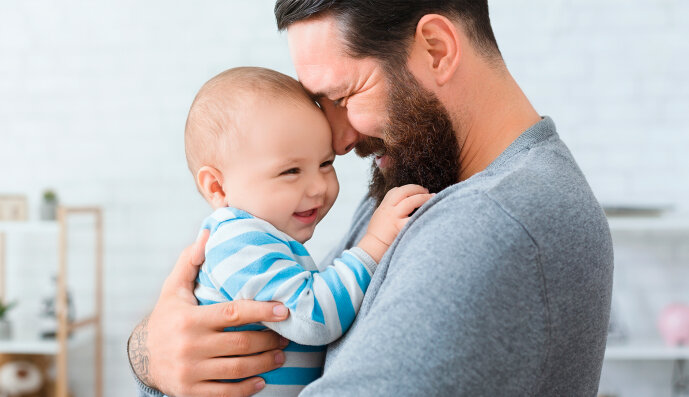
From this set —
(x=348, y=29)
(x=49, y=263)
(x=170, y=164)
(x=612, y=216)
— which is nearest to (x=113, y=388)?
(x=49, y=263)

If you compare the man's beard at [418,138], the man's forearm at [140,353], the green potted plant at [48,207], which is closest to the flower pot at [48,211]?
the green potted plant at [48,207]

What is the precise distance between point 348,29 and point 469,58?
0.72 feet

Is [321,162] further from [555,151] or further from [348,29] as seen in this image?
[555,151]

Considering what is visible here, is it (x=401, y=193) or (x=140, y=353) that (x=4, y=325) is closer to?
(x=140, y=353)

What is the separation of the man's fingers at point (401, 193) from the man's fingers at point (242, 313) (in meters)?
0.25

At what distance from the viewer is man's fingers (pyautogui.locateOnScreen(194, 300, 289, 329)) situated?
1.03 m

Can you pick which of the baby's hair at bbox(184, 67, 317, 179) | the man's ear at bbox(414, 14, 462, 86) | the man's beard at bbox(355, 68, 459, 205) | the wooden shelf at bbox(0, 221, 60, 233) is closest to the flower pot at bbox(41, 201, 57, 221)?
the wooden shelf at bbox(0, 221, 60, 233)

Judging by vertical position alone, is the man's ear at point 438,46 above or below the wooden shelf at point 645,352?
above

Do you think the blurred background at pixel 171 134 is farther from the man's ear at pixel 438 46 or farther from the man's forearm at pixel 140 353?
the man's ear at pixel 438 46

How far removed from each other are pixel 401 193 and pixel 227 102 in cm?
37

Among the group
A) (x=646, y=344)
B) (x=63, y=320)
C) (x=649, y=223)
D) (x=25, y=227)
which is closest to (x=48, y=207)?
(x=25, y=227)

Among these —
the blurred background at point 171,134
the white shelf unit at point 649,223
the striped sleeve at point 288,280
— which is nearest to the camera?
the striped sleeve at point 288,280

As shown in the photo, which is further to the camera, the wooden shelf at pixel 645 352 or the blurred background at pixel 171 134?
the blurred background at pixel 171 134

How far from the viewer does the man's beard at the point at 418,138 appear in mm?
1152
